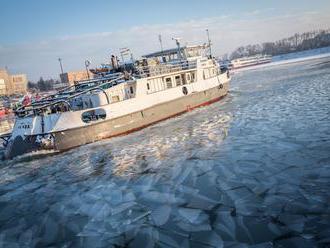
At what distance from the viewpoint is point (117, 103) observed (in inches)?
826

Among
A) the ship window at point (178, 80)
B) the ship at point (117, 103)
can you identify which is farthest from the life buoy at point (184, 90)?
the ship window at point (178, 80)

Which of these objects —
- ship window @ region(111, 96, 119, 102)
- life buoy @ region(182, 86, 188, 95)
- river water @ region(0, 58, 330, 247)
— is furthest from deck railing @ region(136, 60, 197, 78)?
river water @ region(0, 58, 330, 247)

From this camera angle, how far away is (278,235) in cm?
668

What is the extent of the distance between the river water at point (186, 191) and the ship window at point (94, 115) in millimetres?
3522

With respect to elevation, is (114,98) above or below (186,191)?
above

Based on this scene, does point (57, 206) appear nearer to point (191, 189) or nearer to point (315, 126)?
point (191, 189)

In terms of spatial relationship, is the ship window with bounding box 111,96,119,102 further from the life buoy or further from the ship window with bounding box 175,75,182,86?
the ship window with bounding box 175,75,182,86

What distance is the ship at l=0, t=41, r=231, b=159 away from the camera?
62.3ft

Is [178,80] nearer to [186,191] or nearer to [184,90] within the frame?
[184,90]

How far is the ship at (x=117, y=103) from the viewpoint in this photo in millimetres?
19000

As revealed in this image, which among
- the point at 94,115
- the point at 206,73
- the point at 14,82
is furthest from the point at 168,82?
the point at 14,82

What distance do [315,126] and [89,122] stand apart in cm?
1218

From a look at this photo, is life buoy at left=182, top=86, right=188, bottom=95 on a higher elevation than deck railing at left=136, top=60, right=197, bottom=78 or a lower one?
lower

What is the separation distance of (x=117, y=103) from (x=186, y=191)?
→ 12.3 meters
